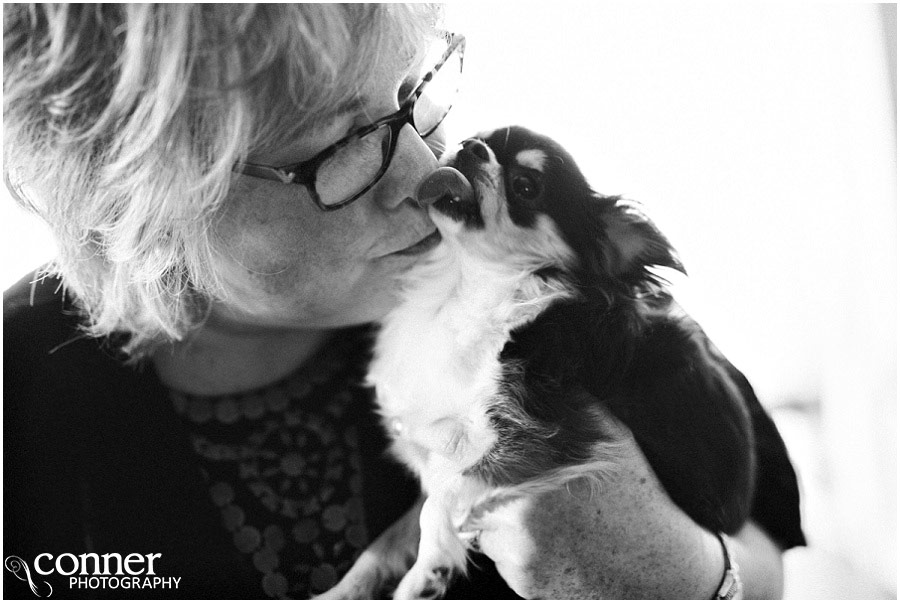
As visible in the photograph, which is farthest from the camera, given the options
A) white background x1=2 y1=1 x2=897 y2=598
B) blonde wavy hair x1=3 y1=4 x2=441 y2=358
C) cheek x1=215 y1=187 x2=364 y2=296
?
white background x1=2 y1=1 x2=897 y2=598

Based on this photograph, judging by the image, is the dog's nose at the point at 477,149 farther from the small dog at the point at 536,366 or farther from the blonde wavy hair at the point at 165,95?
the blonde wavy hair at the point at 165,95

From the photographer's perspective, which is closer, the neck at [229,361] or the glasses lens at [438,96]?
the glasses lens at [438,96]

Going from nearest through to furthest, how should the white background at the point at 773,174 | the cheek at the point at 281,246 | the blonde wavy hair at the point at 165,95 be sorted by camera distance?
the blonde wavy hair at the point at 165,95
the cheek at the point at 281,246
the white background at the point at 773,174

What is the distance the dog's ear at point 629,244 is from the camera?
1.10m

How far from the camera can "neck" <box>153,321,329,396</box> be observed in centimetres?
117

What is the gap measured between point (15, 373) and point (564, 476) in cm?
91

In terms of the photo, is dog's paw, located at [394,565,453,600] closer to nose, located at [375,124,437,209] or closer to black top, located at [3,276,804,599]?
black top, located at [3,276,804,599]

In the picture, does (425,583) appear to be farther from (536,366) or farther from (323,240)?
(323,240)

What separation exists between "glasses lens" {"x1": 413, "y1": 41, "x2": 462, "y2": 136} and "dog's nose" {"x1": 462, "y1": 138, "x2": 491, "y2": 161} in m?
0.05

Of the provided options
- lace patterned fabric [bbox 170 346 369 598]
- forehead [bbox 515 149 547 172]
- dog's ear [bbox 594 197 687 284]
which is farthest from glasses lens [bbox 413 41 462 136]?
lace patterned fabric [bbox 170 346 369 598]

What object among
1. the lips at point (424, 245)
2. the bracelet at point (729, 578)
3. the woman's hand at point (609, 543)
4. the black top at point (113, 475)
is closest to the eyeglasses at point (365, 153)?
the lips at point (424, 245)

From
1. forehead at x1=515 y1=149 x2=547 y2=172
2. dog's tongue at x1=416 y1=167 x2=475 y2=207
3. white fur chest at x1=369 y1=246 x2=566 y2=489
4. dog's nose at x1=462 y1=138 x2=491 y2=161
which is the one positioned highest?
forehead at x1=515 y1=149 x2=547 y2=172

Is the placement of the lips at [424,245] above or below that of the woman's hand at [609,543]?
above

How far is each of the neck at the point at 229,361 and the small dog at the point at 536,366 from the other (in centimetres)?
22
